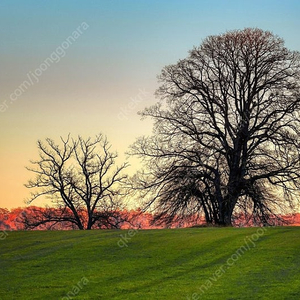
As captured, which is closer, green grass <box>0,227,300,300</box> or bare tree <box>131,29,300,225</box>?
green grass <box>0,227,300,300</box>

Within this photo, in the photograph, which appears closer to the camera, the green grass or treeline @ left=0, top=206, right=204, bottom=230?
the green grass

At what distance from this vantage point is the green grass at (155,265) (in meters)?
16.0

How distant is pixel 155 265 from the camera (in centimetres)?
1934

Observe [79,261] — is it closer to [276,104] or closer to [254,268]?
[254,268]

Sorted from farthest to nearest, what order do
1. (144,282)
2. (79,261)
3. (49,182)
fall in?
(49,182) < (79,261) < (144,282)

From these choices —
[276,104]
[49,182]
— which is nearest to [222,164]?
[276,104]

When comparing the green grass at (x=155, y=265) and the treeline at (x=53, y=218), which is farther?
the treeline at (x=53, y=218)

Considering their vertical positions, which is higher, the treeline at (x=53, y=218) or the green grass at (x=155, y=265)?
the treeline at (x=53, y=218)

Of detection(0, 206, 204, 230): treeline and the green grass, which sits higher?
detection(0, 206, 204, 230): treeline

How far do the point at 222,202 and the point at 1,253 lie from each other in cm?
1742

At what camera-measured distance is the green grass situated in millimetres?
16047

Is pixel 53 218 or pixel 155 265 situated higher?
pixel 53 218

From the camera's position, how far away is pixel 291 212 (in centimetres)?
3634

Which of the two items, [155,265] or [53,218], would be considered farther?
[53,218]
